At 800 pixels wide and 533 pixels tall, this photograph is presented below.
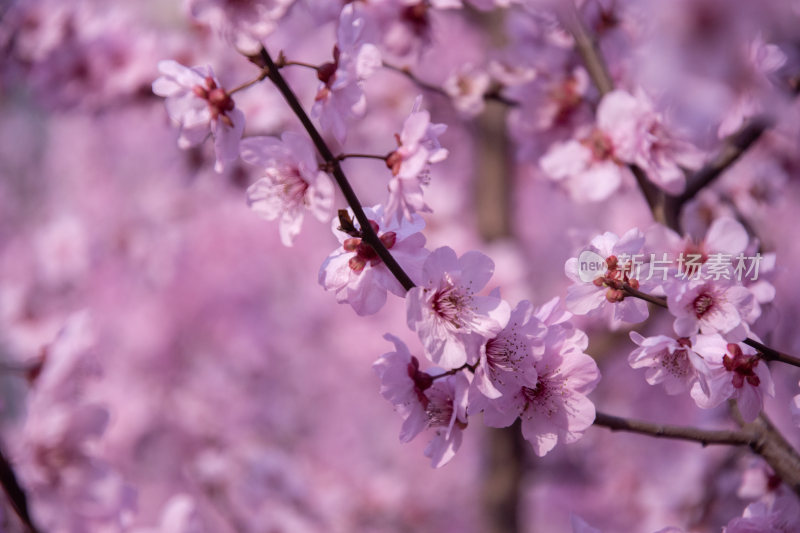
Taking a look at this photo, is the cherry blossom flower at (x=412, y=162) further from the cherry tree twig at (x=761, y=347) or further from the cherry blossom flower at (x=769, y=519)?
the cherry blossom flower at (x=769, y=519)

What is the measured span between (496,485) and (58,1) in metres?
→ 2.38

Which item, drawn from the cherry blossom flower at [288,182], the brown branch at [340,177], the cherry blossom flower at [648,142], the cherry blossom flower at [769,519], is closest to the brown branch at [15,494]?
the cherry blossom flower at [288,182]

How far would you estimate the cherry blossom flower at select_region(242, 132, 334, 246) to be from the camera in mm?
823

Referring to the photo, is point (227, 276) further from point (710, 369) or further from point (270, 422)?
point (710, 369)

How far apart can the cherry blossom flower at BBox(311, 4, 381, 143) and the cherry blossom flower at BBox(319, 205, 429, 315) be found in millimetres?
146

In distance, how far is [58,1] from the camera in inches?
79.1

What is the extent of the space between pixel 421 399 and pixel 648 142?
667 mm

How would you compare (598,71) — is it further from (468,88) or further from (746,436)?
(746,436)

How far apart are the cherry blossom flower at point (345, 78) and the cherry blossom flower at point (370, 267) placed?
0.15 m

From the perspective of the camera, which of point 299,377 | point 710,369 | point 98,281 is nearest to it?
point 710,369

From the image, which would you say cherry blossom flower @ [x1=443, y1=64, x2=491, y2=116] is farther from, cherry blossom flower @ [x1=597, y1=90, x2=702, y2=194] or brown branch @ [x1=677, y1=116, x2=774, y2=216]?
brown branch @ [x1=677, y1=116, x2=774, y2=216]

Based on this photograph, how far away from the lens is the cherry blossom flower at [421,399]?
86 centimetres

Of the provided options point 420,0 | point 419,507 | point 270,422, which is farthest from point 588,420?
point 270,422

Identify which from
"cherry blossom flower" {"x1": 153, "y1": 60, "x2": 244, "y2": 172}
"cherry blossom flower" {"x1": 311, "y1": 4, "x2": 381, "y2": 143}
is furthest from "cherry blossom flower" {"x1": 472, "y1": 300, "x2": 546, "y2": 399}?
"cherry blossom flower" {"x1": 153, "y1": 60, "x2": 244, "y2": 172}
